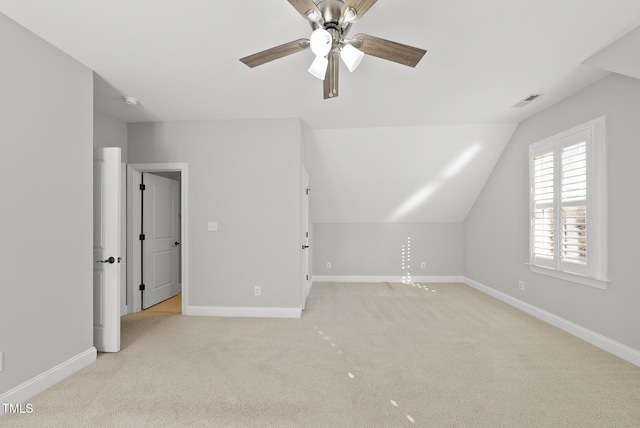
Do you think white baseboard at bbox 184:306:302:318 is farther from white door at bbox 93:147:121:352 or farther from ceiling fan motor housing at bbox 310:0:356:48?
ceiling fan motor housing at bbox 310:0:356:48

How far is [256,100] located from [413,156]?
2557 mm

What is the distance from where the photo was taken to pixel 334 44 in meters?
1.73

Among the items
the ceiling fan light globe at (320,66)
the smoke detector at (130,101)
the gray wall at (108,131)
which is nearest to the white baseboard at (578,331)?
the ceiling fan light globe at (320,66)

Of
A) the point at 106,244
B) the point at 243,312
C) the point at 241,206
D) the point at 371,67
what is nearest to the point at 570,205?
the point at 371,67

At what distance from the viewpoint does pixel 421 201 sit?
216 inches

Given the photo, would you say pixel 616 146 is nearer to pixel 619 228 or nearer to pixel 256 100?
pixel 619 228

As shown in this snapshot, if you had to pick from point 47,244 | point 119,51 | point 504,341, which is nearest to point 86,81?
point 119,51

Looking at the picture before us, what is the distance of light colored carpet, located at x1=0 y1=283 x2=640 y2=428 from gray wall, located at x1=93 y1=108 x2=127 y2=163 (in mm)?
2161

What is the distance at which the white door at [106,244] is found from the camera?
2766 mm

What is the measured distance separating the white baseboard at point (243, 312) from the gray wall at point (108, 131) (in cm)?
218

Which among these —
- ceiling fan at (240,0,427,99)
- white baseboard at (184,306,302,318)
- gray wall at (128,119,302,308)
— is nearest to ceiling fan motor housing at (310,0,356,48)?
ceiling fan at (240,0,427,99)

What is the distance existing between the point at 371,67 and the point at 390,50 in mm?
962

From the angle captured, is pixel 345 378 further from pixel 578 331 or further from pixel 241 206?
pixel 578 331

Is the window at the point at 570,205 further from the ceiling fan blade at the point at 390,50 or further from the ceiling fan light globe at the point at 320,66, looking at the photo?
the ceiling fan light globe at the point at 320,66
